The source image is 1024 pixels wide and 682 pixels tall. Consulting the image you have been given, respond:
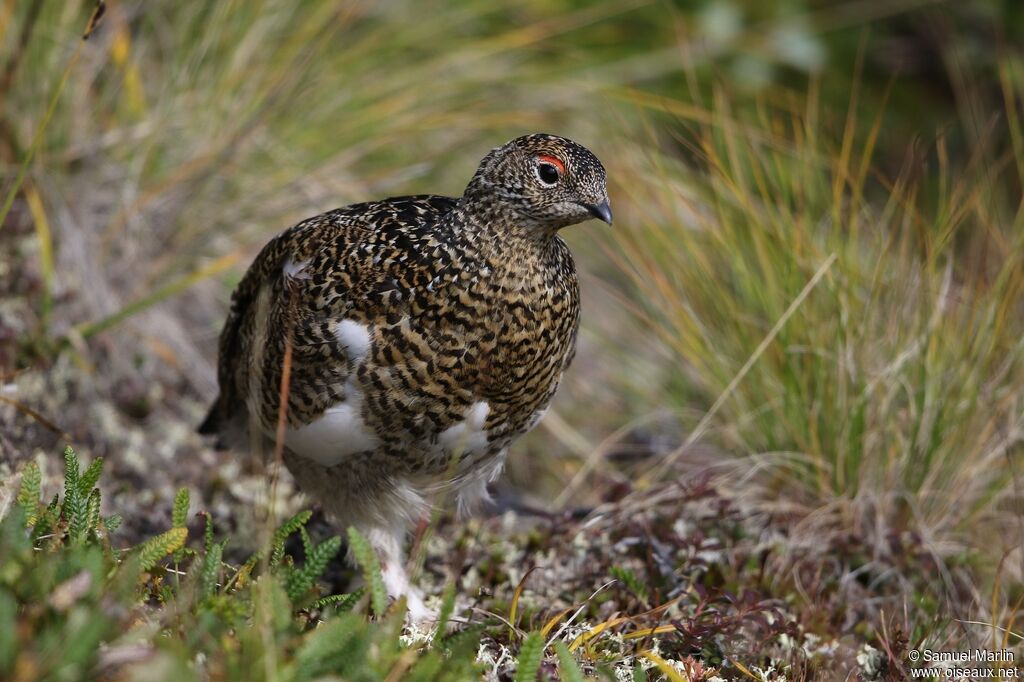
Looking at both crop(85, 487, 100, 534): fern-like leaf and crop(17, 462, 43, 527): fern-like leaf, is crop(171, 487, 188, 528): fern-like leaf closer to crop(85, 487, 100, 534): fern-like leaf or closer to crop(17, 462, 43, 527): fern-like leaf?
crop(85, 487, 100, 534): fern-like leaf

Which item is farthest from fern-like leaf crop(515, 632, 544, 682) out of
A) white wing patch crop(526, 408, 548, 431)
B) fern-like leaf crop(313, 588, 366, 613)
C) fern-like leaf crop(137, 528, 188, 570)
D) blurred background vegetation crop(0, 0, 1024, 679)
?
blurred background vegetation crop(0, 0, 1024, 679)

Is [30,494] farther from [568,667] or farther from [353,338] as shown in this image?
[568,667]

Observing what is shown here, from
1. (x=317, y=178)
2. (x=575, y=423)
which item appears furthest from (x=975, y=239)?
(x=317, y=178)

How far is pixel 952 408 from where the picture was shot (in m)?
3.70

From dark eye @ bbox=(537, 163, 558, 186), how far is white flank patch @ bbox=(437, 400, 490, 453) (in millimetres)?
577

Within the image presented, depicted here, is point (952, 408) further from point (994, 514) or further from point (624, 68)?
point (624, 68)

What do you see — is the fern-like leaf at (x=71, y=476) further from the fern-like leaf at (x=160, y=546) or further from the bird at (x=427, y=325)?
the bird at (x=427, y=325)

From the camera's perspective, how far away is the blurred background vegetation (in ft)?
12.2

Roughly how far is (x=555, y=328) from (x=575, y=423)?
207cm

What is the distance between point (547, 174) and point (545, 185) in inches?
Answer: 1.1

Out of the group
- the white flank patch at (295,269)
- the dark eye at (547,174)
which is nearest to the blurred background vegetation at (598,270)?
the white flank patch at (295,269)

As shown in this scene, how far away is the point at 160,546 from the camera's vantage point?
2.46 m

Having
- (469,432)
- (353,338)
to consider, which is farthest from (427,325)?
(469,432)

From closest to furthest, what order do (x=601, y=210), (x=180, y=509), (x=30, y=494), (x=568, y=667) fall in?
(x=568, y=667), (x=30, y=494), (x=180, y=509), (x=601, y=210)
